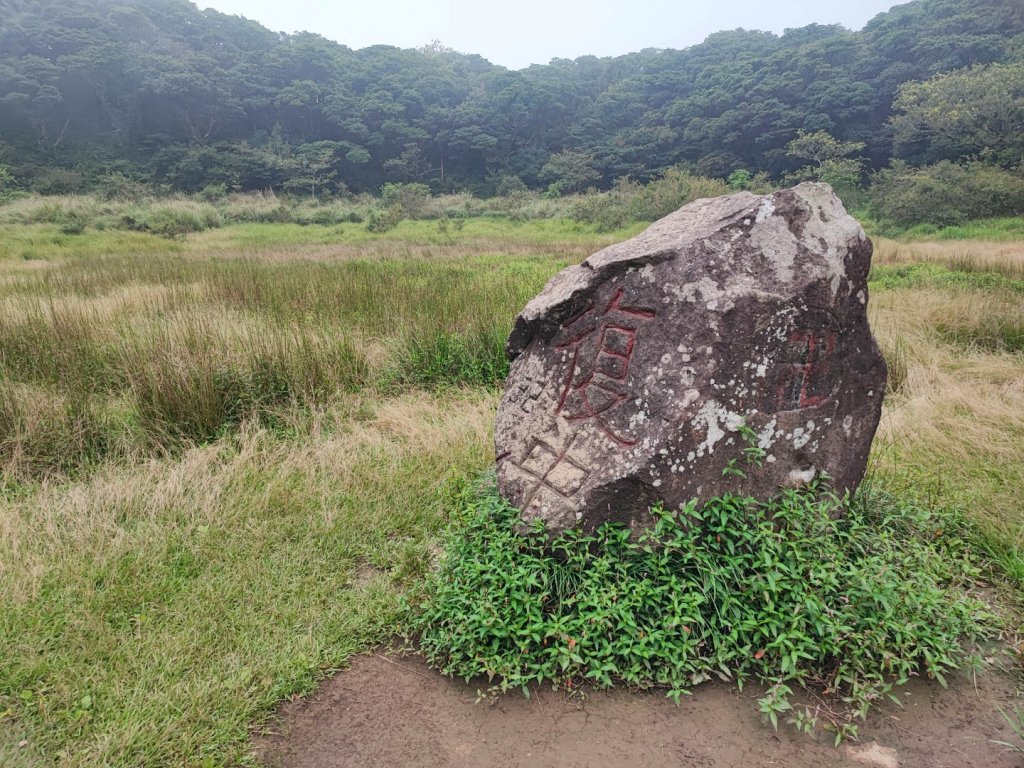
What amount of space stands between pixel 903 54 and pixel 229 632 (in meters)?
42.2

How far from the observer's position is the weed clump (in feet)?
7.37

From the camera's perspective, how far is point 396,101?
42656mm

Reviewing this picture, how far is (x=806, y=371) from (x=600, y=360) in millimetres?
849

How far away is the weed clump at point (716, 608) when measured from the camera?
2.25m

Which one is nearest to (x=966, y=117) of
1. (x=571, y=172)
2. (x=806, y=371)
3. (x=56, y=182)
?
(x=571, y=172)

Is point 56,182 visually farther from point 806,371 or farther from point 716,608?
point 716,608

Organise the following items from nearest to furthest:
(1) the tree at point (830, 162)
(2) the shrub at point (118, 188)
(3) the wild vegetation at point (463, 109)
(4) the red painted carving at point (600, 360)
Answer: (4) the red painted carving at point (600, 360) < (1) the tree at point (830, 162) < (2) the shrub at point (118, 188) < (3) the wild vegetation at point (463, 109)

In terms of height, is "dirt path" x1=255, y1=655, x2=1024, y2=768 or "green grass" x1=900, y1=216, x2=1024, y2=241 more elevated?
→ "green grass" x1=900, y1=216, x2=1024, y2=241

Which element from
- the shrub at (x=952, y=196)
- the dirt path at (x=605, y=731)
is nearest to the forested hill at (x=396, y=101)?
the shrub at (x=952, y=196)

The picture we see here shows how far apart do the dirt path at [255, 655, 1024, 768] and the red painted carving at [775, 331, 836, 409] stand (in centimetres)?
111

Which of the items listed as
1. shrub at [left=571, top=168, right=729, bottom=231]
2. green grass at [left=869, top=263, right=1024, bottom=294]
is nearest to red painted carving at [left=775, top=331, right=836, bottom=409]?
green grass at [left=869, top=263, right=1024, bottom=294]

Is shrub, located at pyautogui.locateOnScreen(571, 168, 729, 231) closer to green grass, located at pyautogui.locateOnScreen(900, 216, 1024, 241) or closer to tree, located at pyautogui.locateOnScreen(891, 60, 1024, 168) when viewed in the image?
green grass, located at pyautogui.locateOnScreen(900, 216, 1024, 241)

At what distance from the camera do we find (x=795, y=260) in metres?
2.54

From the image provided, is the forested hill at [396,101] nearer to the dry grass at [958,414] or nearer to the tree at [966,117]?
the tree at [966,117]
